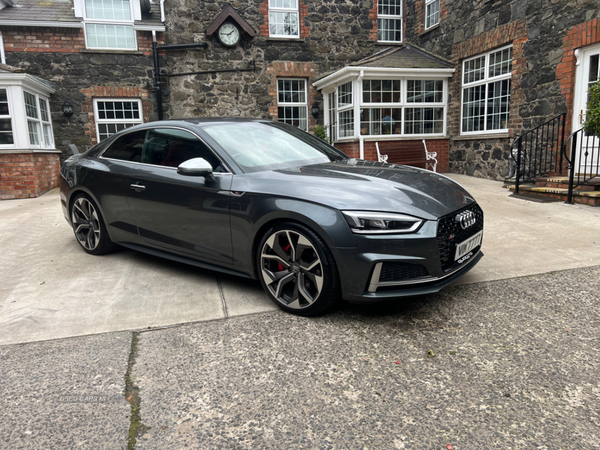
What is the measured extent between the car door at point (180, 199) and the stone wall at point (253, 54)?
983cm

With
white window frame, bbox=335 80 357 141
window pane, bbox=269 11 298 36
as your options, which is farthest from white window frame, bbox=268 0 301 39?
white window frame, bbox=335 80 357 141

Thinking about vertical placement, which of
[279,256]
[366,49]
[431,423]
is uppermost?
[366,49]

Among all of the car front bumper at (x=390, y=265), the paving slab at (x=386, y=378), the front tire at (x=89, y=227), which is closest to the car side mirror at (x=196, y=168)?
the paving slab at (x=386, y=378)

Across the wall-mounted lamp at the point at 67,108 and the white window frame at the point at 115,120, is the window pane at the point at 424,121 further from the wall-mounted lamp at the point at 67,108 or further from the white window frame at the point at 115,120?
the wall-mounted lamp at the point at 67,108

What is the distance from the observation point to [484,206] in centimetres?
719

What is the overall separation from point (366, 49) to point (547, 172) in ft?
25.3

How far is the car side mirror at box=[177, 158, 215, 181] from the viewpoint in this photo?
332 centimetres

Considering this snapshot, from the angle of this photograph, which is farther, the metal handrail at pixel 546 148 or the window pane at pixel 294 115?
the window pane at pixel 294 115

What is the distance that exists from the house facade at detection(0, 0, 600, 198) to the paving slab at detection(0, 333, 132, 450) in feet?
31.5

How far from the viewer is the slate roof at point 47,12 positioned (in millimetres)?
12031

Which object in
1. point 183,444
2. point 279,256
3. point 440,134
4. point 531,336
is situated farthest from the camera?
point 440,134

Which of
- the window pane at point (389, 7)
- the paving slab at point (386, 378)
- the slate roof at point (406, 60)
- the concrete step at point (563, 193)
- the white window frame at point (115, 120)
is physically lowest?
the paving slab at point (386, 378)

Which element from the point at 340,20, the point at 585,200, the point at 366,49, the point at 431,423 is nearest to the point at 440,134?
the point at 366,49

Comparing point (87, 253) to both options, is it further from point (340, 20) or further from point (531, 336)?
point (340, 20)
